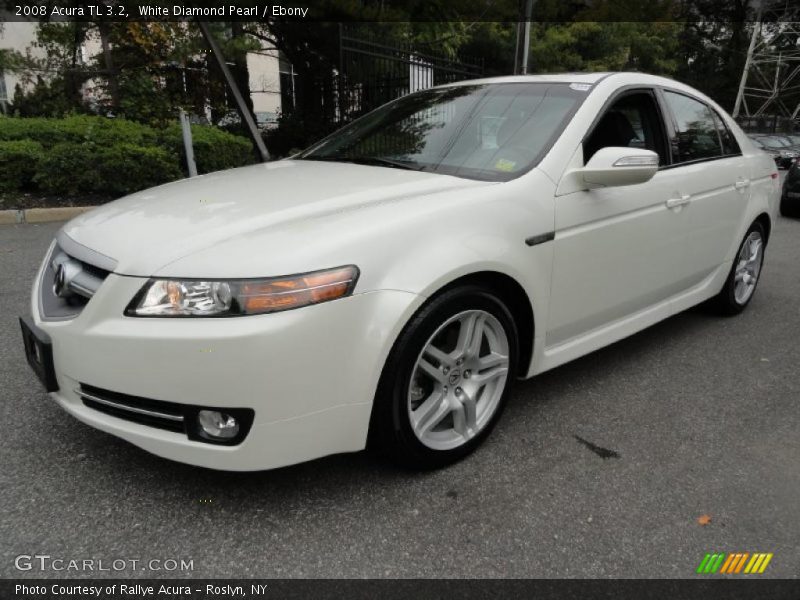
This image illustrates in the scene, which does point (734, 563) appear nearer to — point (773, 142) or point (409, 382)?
point (409, 382)

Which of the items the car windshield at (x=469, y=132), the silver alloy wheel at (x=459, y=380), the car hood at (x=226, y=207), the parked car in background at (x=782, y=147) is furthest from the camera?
the parked car in background at (x=782, y=147)

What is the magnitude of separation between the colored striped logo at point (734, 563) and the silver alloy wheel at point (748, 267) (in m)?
2.70

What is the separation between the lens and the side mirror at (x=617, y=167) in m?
2.74

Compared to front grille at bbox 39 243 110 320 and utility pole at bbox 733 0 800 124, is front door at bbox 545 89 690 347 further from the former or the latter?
utility pole at bbox 733 0 800 124

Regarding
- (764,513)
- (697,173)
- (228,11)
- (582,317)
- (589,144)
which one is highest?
(228,11)

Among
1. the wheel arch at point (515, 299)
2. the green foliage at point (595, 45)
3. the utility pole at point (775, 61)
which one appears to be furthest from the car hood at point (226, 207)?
the utility pole at point (775, 61)

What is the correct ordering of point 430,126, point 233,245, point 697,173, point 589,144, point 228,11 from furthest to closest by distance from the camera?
point 228,11
point 697,173
point 430,126
point 589,144
point 233,245

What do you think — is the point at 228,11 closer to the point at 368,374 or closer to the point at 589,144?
the point at 589,144

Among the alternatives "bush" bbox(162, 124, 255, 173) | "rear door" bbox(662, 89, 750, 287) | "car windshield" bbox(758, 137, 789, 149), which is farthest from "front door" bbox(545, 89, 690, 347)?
"car windshield" bbox(758, 137, 789, 149)

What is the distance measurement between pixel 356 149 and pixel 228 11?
20.9 feet

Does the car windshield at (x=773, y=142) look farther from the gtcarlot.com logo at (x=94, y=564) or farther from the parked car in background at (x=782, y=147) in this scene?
the gtcarlot.com logo at (x=94, y=564)

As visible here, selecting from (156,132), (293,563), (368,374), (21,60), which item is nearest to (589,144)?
(368,374)

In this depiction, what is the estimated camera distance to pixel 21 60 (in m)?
11.5

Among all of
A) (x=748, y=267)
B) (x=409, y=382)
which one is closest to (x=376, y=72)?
(x=748, y=267)
